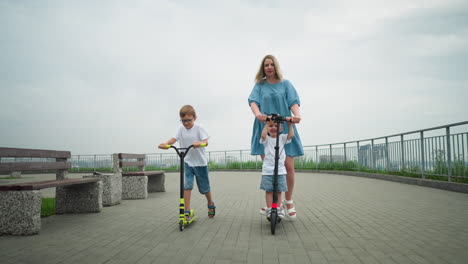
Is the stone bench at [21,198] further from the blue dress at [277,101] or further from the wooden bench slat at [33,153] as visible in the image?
the blue dress at [277,101]

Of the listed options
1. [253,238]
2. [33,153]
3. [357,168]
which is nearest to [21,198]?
[33,153]

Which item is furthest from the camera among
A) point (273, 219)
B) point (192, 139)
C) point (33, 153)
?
point (33, 153)

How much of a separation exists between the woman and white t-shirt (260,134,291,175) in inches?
4.4

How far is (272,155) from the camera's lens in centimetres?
402

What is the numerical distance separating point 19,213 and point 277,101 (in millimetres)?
3474

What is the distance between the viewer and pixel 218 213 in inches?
199

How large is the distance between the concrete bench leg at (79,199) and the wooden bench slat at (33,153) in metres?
0.58

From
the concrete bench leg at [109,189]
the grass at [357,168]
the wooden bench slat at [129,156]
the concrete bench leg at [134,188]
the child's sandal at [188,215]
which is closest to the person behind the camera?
the child's sandal at [188,215]

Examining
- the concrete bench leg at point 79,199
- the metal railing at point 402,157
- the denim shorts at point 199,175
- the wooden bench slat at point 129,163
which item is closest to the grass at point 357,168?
the metal railing at point 402,157

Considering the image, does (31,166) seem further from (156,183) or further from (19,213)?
(156,183)

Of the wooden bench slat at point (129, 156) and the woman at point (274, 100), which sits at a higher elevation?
the woman at point (274, 100)

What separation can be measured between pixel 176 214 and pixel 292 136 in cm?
230

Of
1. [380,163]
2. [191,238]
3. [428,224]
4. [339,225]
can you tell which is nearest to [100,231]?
[191,238]

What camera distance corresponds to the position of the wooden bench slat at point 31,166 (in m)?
4.01
